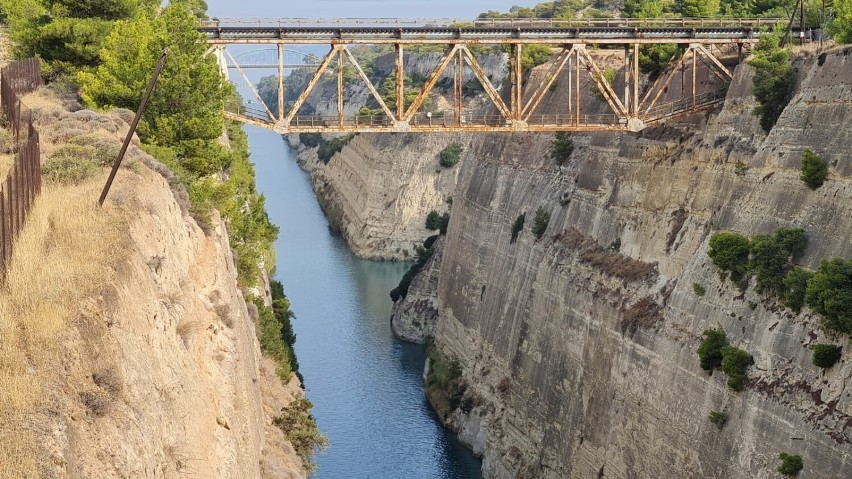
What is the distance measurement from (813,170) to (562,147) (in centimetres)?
2117

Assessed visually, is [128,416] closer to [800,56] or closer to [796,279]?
[796,279]

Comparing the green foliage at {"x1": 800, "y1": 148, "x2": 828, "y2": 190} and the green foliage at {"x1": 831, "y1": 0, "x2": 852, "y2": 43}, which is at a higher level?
the green foliage at {"x1": 831, "y1": 0, "x2": 852, "y2": 43}

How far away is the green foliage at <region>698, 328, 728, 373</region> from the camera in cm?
3225

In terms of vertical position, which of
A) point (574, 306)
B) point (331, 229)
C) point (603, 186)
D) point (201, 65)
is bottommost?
point (331, 229)

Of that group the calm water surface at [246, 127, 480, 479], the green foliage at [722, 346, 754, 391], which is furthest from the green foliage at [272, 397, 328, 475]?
the green foliage at [722, 346, 754, 391]

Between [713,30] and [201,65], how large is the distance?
2019cm

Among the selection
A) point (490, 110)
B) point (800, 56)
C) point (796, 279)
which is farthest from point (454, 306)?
point (796, 279)

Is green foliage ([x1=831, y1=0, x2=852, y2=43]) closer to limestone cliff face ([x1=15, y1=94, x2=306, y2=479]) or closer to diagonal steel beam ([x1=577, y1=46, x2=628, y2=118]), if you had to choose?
diagonal steel beam ([x1=577, y1=46, x2=628, y2=118])

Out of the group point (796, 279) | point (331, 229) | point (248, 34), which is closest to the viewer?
point (796, 279)

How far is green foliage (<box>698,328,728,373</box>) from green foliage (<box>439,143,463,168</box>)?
64576mm

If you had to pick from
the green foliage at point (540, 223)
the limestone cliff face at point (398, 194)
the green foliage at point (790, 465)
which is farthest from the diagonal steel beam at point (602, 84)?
the limestone cliff face at point (398, 194)

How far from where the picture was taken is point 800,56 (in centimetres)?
3656

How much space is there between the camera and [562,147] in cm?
5159

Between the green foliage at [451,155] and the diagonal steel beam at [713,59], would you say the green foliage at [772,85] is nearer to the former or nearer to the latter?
the diagonal steel beam at [713,59]
